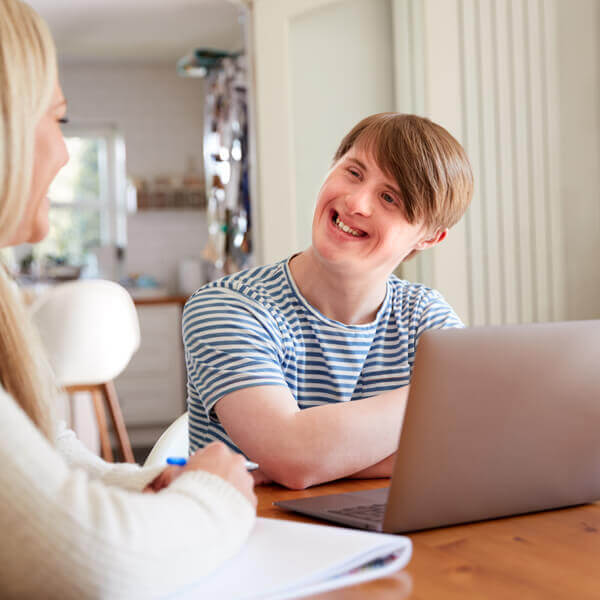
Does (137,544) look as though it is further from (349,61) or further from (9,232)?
(349,61)

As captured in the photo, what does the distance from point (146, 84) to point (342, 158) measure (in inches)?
193

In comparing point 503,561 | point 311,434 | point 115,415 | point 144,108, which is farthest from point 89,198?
point 503,561

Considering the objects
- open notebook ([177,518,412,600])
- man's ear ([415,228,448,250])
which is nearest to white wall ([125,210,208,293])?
man's ear ([415,228,448,250])

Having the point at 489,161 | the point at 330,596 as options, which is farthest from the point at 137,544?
the point at 489,161

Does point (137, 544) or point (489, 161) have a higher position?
point (489, 161)

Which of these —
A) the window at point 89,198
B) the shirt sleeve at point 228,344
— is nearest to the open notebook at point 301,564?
the shirt sleeve at point 228,344

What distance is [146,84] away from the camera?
5.91m

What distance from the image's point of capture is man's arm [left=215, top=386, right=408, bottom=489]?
97 centimetres

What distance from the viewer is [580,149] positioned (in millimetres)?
2848

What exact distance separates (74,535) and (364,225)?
0.87 metres

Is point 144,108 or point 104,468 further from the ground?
point 144,108

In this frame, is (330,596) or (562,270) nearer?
(330,596)

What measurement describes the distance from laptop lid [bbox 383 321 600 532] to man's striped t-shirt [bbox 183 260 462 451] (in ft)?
1.44

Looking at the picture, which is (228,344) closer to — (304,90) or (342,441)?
(342,441)
